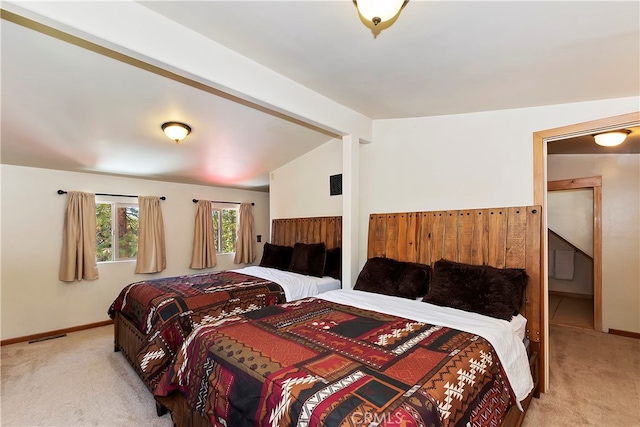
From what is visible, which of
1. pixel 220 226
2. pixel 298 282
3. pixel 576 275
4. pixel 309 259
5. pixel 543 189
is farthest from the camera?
pixel 220 226

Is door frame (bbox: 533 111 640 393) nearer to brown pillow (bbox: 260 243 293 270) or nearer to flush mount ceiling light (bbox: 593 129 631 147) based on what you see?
flush mount ceiling light (bbox: 593 129 631 147)

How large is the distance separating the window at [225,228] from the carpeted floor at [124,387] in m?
2.40

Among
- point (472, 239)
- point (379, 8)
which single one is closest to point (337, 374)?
point (379, 8)

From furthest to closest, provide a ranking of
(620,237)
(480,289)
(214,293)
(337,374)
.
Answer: (620,237) < (214,293) < (480,289) < (337,374)

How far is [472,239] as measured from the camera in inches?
102

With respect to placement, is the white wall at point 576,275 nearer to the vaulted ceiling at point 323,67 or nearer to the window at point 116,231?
the vaulted ceiling at point 323,67

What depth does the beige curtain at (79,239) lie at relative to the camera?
3.71 meters

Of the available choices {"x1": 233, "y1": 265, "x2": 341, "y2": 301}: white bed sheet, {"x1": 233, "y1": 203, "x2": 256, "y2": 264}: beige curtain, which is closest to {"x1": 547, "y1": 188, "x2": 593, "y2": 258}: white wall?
{"x1": 233, "y1": 265, "x2": 341, "y2": 301}: white bed sheet

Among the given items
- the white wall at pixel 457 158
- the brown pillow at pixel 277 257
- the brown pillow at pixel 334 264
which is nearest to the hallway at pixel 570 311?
the white wall at pixel 457 158

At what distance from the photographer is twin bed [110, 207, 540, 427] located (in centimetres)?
110

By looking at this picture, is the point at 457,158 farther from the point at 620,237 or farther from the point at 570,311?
the point at 570,311

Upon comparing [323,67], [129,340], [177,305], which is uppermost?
[323,67]

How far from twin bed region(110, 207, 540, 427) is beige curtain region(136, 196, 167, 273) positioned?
3031 mm

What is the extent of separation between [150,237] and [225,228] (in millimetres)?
1409
